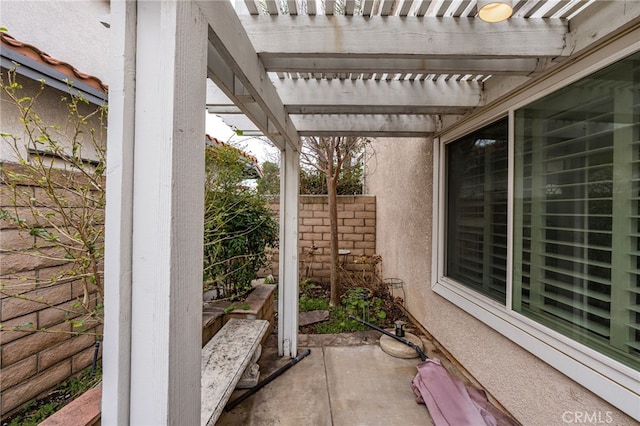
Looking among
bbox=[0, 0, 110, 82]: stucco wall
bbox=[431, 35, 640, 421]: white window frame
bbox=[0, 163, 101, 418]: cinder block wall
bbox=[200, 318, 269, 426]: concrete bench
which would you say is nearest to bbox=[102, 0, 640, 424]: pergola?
bbox=[431, 35, 640, 421]: white window frame

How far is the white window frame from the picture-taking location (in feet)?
4.84

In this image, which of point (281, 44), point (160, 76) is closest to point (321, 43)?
point (281, 44)

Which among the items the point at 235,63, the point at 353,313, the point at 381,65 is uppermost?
the point at 381,65

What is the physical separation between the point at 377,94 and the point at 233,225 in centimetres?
221

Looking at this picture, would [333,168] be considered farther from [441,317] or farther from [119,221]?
[119,221]

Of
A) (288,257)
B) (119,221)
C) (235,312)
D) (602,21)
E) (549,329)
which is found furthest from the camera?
(288,257)

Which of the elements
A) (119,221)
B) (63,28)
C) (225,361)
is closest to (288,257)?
(225,361)

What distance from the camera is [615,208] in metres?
1.56

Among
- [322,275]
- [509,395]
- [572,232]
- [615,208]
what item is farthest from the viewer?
[322,275]

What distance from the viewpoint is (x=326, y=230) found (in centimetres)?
580

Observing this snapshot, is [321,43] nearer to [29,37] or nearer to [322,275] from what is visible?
[29,37]

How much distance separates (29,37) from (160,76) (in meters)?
2.85

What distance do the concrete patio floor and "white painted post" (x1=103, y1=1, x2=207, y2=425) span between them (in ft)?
6.31

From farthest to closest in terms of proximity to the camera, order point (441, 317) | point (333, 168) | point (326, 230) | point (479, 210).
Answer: point (326, 230) → point (333, 168) → point (441, 317) → point (479, 210)
